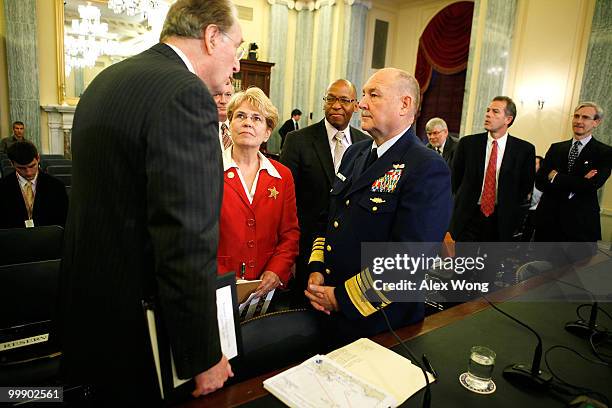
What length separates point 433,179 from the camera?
57.6 inches

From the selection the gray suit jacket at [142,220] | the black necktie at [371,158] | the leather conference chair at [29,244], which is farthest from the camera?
the leather conference chair at [29,244]

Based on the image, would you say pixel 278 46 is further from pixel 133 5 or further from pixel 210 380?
pixel 210 380

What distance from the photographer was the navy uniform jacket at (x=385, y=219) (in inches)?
57.4

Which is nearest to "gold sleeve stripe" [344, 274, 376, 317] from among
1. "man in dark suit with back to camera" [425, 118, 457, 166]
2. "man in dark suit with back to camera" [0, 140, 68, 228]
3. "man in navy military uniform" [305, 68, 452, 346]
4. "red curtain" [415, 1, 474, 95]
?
"man in navy military uniform" [305, 68, 452, 346]

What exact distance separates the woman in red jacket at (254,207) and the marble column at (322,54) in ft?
25.0

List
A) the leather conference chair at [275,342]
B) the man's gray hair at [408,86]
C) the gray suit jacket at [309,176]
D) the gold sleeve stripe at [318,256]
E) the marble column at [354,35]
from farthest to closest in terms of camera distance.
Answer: the marble column at [354,35] < the gray suit jacket at [309,176] < the gold sleeve stripe at [318,256] < the man's gray hair at [408,86] < the leather conference chair at [275,342]

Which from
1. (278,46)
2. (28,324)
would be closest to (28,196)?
(28,324)

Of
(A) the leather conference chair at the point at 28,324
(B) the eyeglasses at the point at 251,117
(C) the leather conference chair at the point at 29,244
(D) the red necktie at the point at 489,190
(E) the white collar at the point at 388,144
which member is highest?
(B) the eyeglasses at the point at 251,117

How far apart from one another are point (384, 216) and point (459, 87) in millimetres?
7710

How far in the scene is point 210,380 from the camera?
104 cm

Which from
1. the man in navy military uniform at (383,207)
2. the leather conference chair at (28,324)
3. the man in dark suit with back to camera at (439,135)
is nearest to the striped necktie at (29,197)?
the leather conference chair at (28,324)

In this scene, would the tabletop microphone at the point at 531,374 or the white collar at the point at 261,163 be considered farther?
the white collar at the point at 261,163

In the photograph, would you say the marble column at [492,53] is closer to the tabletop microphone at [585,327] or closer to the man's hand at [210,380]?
the tabletop microphone at [585,327]

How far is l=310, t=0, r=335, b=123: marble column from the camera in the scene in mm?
9320
